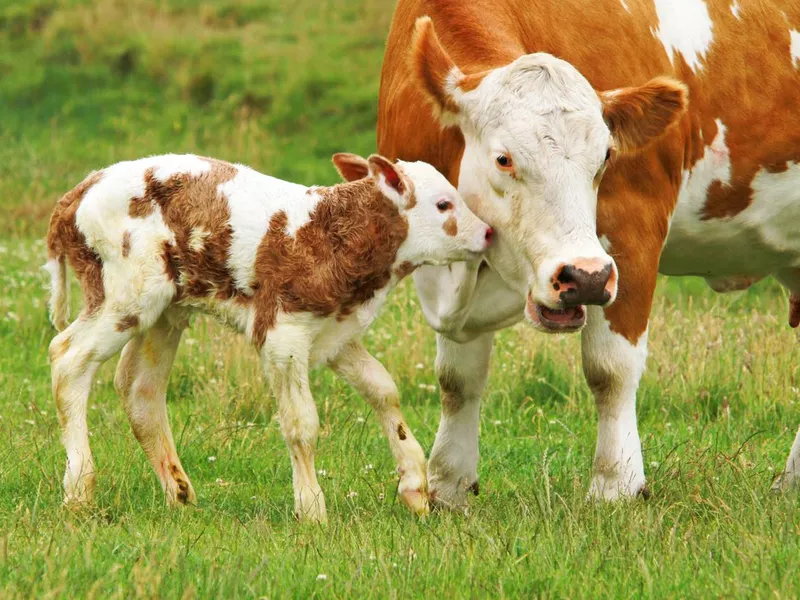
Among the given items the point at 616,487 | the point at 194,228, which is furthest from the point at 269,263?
the point at 616,487

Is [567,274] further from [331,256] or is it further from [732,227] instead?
[732,227]

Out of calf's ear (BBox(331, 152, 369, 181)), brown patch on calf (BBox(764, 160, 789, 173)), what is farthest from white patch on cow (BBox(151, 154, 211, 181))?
brown patch on calf (BBox(764, 160, 789, 173))

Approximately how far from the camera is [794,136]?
242 inches

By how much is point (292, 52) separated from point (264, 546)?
15.6 meters

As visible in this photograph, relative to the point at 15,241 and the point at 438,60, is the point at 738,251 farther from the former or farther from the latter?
the point at 15,241

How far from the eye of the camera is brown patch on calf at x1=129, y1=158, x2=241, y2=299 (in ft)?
17.1

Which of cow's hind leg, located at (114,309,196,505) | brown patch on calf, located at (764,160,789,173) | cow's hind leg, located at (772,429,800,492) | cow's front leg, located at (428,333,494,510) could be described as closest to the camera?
cow's hind leg, located at (114,309,196,505)

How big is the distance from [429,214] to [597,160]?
0.70 m

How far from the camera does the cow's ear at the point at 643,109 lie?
517cm

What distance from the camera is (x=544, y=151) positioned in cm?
481

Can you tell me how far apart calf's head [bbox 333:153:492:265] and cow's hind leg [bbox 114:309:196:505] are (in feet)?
3.73

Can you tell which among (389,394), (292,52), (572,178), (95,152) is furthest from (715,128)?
(292,52)

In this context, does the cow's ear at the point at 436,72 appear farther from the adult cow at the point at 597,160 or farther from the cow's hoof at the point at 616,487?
the cow's hoof at the point at 616,487

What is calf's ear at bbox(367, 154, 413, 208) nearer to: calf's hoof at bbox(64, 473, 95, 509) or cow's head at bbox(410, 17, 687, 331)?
cow's head at bbox(410, 17, 687, 331)
